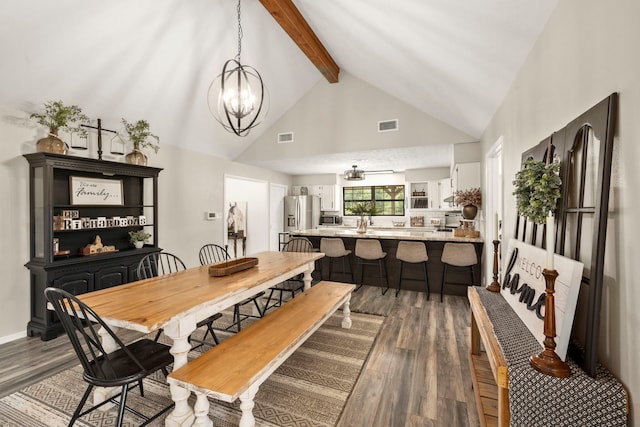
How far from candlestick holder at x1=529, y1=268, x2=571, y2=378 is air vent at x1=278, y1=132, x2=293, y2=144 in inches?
206

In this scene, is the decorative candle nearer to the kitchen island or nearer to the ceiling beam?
the kitchen island

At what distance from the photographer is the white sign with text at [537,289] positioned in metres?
1.17

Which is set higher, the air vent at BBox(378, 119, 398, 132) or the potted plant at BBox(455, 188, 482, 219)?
the air vent at BBox(378, 119, 398, 132)

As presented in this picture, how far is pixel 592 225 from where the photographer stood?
1223 mm

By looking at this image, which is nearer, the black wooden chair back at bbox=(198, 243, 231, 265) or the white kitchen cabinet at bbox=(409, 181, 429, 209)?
the black wooden chair back at bbox=(198, 243, 231, 265)

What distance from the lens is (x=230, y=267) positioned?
256cm

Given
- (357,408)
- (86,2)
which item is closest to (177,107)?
(86,2)

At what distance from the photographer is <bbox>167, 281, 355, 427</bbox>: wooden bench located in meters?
1.50

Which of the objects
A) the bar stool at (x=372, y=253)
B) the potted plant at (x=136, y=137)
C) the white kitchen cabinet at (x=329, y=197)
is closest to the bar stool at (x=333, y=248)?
the bar stool at (x=372, y=253)

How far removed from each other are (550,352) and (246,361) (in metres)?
1.47

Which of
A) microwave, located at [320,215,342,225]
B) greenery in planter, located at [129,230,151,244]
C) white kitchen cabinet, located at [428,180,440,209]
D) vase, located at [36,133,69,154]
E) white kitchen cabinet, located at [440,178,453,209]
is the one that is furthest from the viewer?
microwave, located at [320,215,342,225]

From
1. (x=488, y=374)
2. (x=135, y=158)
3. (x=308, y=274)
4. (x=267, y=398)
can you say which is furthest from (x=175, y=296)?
(x=135, y=158)

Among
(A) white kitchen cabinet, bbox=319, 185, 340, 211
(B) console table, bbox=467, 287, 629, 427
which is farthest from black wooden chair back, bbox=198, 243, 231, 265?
(A) white kitchen cabinet, bbox=319, 185, 340, 211

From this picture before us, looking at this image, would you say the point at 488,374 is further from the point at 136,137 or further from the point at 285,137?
the point at 285,137
